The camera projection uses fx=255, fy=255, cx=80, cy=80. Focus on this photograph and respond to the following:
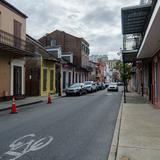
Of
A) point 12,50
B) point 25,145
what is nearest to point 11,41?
point 12,50

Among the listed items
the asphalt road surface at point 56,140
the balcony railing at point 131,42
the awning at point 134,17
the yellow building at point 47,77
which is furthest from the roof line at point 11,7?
the asphalt road surface at point 56,140

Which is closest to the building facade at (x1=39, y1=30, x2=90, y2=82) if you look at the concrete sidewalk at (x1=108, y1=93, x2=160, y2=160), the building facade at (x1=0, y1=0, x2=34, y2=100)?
the building facade at (x1=0, y1=0, x2=34, y2=100)

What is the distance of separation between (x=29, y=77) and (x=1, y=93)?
8535 millimetres

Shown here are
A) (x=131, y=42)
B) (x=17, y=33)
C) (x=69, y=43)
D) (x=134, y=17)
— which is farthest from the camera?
(x=69, y=43)

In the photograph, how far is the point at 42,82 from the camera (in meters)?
28.5

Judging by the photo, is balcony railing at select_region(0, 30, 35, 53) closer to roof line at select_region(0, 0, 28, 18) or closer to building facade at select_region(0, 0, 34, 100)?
building facade at select_region(0, 0, 34, 100)

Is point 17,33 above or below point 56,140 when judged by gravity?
above

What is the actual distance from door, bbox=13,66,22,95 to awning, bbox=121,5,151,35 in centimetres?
1007

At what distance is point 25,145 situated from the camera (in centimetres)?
664

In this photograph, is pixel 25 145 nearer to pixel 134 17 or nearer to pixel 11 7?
pixel 134 17

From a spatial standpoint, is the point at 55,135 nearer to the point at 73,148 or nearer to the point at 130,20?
the point at 73,148

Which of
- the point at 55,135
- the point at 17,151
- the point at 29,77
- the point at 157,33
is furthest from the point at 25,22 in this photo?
the point at 17,151

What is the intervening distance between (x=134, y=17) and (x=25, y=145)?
10909 mm

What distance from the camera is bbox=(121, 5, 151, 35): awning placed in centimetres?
1359
